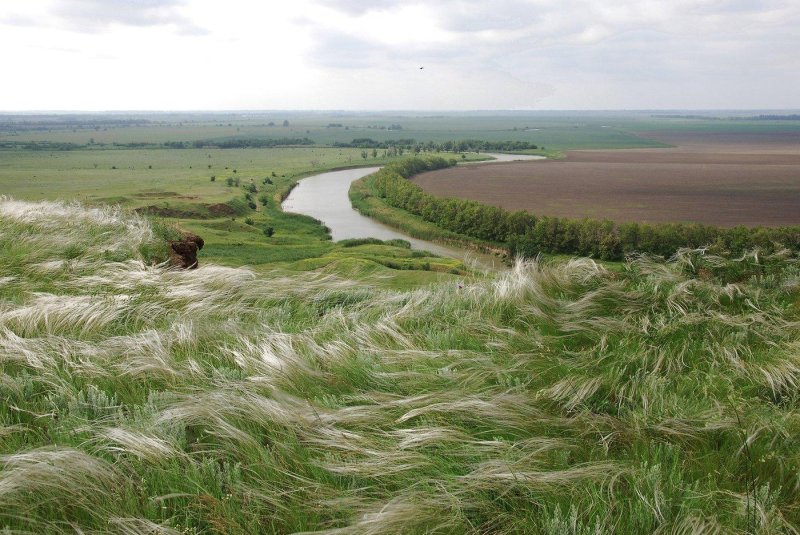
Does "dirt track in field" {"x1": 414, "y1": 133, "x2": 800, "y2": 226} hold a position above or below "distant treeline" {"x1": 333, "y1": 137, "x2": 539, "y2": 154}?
below

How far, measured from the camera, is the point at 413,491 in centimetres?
276

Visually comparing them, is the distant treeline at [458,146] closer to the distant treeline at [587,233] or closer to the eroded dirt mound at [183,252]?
the distant treeline at [587,233]

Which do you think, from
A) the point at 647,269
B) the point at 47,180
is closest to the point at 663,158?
the point at 47,180

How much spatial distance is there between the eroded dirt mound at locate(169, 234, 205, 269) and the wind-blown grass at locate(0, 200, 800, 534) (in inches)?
108

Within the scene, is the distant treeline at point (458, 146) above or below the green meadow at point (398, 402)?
above

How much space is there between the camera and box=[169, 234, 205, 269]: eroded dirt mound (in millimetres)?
9498

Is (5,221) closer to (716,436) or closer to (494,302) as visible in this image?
(494,302)

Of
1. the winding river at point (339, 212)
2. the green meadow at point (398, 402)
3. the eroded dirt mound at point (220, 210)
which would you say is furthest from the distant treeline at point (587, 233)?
the green meadow at point (398, 402)

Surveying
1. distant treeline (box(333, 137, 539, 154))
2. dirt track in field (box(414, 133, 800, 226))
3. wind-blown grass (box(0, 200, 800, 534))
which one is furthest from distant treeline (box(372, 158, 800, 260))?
distant treeline (box(333, 137, 539, 154))

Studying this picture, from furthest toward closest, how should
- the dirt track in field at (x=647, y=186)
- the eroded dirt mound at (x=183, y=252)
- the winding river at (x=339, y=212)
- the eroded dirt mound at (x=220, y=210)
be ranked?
the dirt track in field at (x=647, y=186), the eroded dirt mound at (x=220, y=210), the winding river at (x=339, y=212), the eroded dirt mound at (x=183, y=252)

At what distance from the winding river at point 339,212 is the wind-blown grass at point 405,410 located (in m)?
40.1

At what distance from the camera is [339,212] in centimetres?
8025

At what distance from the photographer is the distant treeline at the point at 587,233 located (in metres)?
54.8

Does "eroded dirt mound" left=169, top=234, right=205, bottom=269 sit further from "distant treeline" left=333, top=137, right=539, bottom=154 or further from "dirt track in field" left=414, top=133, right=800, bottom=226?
"distant treeline" left=333, top=137, right=539, bottom=154
